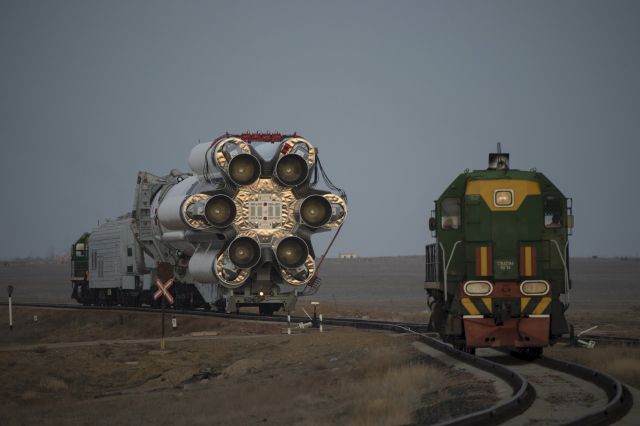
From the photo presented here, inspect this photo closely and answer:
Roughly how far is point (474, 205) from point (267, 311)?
21.7 meters

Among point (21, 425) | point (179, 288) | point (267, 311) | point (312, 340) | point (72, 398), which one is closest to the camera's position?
point (21, 425)

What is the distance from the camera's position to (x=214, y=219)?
34.4m

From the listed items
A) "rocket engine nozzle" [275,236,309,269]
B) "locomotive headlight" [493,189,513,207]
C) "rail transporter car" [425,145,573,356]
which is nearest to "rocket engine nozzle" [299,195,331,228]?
"rocket engine nozzle" [275,236,309,269]

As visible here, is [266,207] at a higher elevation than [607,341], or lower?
higher

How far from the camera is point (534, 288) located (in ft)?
63.2

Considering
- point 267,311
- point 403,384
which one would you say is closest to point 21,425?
point 403,384

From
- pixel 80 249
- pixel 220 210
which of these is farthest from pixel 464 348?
pixel 80 249

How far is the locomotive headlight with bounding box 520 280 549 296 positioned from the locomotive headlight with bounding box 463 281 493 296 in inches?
25.4

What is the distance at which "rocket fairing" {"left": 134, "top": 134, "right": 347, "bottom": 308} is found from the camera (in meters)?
34.6

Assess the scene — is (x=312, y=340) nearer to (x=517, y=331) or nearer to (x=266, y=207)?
(x=266, y=207)

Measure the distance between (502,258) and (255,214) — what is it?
16725mm

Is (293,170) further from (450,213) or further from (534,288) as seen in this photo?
(534,288)

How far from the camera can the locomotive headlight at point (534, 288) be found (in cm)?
1925

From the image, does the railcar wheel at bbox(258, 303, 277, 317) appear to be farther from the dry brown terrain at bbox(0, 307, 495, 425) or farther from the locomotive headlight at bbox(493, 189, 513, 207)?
the locomotive headlight at bbox(493, 189, 513, 207)
